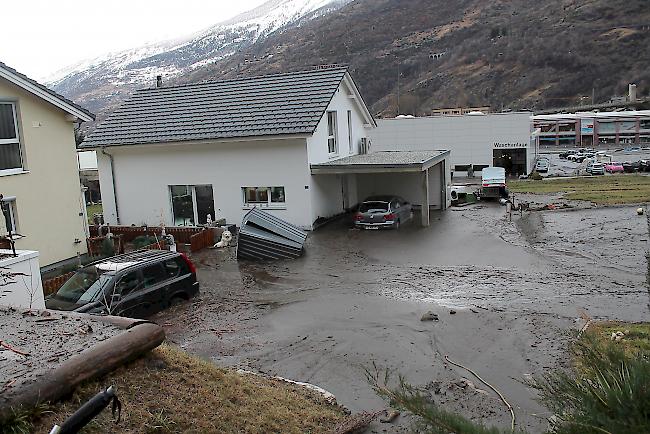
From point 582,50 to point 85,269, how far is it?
4945 inches

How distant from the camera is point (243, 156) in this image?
76.1 feet

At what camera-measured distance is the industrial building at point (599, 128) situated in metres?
84.2

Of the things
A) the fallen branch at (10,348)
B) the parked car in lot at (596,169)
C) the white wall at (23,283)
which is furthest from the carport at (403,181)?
the parked car in lot at (596,169)

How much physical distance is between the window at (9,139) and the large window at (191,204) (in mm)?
8864

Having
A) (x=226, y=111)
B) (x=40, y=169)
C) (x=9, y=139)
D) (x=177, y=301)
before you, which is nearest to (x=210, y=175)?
(x=226, y=111)

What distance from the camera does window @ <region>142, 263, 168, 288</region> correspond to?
12406 millimetres

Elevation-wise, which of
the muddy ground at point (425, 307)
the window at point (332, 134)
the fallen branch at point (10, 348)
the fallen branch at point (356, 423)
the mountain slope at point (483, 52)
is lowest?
the muddy ground at point (425, 307)

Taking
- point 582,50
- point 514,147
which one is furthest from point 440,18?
point 514,147

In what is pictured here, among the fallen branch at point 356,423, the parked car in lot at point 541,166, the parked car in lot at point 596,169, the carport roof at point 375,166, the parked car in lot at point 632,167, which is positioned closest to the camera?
the fallen branch at point 356,423

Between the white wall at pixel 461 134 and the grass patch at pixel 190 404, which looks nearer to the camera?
the grass patch at pixel 190 404

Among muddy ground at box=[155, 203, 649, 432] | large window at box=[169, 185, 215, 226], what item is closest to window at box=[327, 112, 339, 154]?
muddy ground at box=[155, 203, 649, 432]

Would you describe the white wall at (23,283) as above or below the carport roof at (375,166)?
below

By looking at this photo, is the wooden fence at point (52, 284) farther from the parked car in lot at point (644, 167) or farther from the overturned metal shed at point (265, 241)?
the parked car in lot at point (644, 167)

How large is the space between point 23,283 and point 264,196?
1428cm
